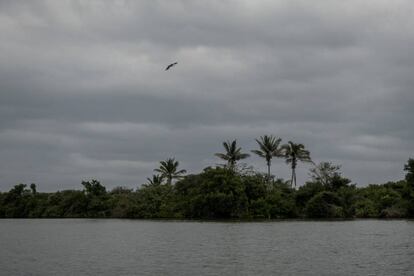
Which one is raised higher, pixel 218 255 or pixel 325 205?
pixel 325 205

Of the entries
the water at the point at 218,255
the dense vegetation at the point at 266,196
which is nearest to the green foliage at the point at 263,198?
the dense vegetation at the point at 266,196

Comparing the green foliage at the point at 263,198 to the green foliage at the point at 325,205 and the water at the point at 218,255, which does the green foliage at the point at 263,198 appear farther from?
the water at the point at 218,255

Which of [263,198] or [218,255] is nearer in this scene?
[218,255]

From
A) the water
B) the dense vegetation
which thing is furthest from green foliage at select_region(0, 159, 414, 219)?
the water

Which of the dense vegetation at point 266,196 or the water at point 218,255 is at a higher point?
the dense vegetation at point 266,196

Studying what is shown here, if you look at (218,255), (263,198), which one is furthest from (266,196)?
(218,255)

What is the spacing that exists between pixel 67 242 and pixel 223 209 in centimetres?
4505

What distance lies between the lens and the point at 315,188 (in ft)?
312

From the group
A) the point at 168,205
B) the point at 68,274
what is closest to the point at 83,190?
the point at 168,205

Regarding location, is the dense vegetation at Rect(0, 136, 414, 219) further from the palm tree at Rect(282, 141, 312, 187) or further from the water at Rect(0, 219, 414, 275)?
the water at Rect(0, 219, 414, 275)

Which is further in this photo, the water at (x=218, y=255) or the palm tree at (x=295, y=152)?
the palm tree at (x=295, y=152)

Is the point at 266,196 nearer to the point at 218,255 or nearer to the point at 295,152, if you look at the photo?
the point at 295,152

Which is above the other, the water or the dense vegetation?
the dense vegetation

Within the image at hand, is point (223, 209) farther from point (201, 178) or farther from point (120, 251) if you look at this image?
point (120, 251)
